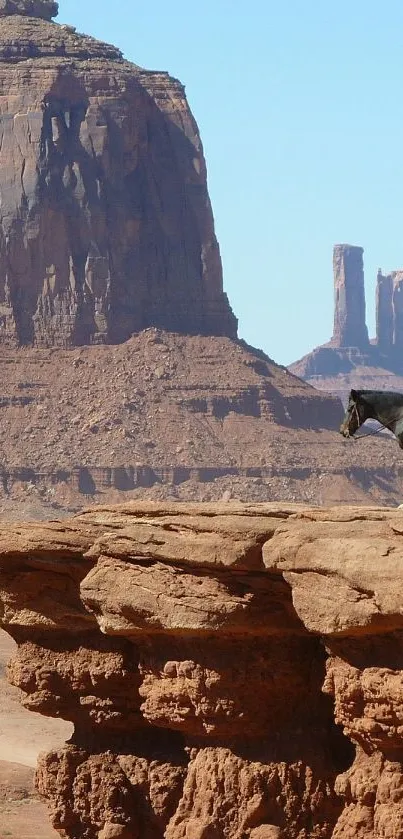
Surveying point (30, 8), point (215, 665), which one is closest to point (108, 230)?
point (30, 8)

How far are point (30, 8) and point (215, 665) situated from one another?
128 metres

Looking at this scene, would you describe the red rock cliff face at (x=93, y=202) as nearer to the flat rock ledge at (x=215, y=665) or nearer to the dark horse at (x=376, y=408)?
the flat rock ledge at (x=215, y=665)

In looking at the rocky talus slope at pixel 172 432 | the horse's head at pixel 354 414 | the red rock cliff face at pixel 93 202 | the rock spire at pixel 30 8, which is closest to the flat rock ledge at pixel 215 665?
the horse's head at pixel 354 414

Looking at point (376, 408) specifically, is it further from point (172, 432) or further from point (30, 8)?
point (30, 8)

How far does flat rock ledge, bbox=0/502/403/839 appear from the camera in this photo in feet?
47.8

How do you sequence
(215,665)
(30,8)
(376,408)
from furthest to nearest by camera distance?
(30,8) → (376,408) → (215,665)

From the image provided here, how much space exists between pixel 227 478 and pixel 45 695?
103777 mm

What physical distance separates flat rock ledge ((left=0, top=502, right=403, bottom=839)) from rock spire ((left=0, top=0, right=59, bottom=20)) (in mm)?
124266

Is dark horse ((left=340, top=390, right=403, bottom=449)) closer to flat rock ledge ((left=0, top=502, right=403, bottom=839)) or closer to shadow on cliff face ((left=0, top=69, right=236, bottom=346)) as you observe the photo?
flat rock ledge ((left=0, top=502, right=403, bottom=839))

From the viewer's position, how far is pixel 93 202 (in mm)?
132625

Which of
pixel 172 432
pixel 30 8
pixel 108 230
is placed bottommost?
pixel 172 432

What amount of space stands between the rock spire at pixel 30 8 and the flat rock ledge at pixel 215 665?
124266 mm

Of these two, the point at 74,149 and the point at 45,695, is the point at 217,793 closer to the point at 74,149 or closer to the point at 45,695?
the point at 45,695

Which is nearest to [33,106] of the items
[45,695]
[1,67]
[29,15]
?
[1,67]
